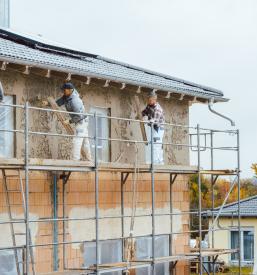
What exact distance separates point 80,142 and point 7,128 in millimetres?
1421

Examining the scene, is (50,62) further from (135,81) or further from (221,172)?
(221,172)

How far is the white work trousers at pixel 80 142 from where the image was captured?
2133cm

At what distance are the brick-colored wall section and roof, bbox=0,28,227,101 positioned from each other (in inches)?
79.9

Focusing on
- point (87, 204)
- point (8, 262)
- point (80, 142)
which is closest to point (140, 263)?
point (87, 204)

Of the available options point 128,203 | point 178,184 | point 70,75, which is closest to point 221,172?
point 178,184

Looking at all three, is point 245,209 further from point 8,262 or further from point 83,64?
point 8,262

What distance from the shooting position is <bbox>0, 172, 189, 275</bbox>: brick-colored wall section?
21.4 meters

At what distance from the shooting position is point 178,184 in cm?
2588

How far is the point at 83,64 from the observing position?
23.1 m

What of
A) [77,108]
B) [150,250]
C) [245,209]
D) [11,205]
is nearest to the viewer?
[11,205]

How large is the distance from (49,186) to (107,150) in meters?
2.67

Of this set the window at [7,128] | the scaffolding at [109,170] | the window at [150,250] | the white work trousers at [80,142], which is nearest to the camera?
the scaffolding at [109,170]

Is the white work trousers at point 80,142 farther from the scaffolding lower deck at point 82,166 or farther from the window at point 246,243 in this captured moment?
the window at point 246,243

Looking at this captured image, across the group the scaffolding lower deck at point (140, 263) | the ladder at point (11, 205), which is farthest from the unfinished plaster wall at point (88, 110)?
the scaffolding lower deck at point (140, 263)
